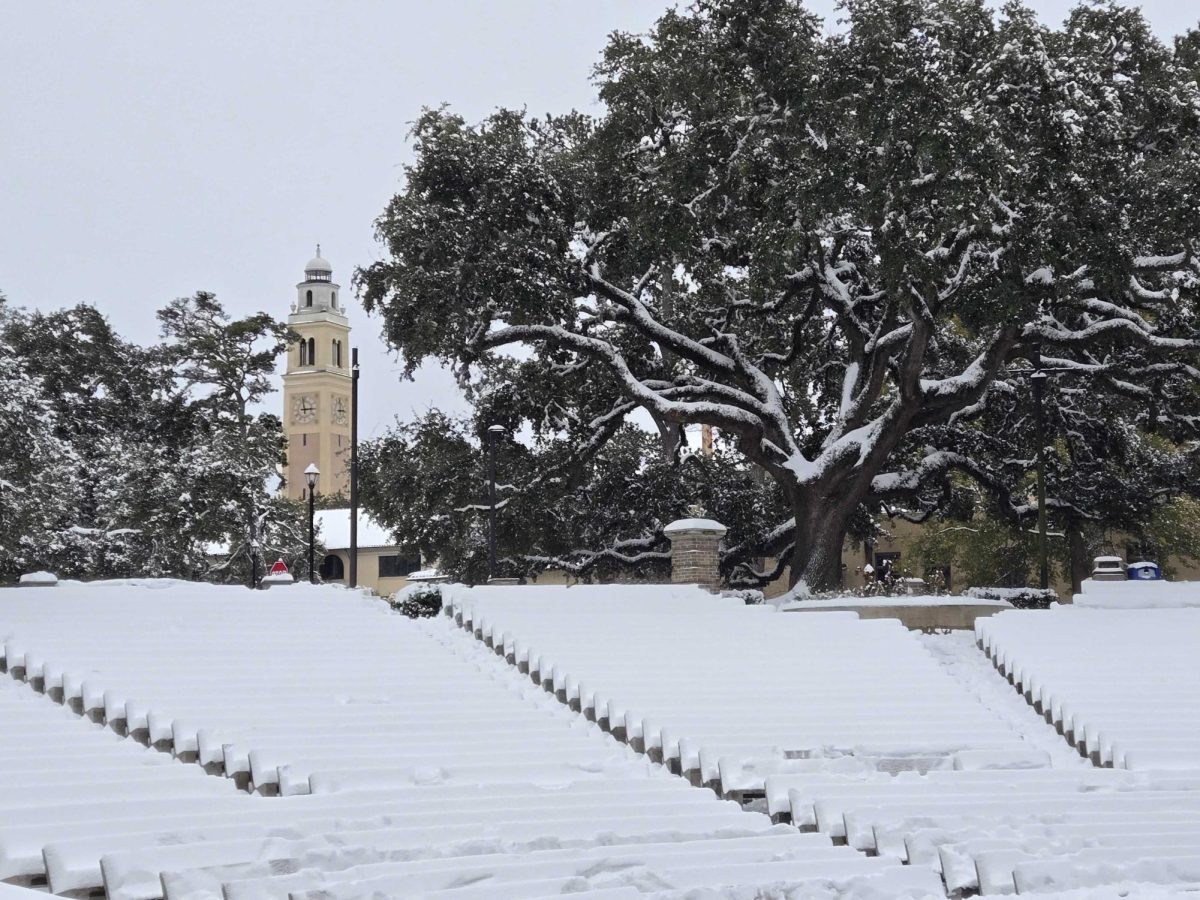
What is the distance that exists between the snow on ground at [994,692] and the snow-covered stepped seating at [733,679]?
432 millimetres

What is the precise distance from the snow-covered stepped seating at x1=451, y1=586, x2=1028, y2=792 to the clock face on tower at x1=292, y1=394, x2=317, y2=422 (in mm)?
89531

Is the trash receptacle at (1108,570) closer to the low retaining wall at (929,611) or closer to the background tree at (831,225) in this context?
the low retaining wall at (929,611)

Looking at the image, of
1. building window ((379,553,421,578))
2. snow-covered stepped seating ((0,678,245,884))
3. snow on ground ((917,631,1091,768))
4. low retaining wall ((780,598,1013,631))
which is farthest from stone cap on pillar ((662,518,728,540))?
building window ((379,553,421,578))

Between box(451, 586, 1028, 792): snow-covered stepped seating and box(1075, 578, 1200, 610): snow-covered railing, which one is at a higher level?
box(1075, 578, 1200, 610): snow-covered railing

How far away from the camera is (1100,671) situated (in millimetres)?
18844

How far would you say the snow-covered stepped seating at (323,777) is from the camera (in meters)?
8.55

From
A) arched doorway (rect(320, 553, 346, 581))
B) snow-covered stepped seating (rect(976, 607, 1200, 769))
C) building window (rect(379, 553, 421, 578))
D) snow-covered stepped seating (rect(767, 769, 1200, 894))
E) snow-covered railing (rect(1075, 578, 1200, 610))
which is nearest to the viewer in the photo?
snow-covered stepped seating (rect(767, 769, 1200, 894))

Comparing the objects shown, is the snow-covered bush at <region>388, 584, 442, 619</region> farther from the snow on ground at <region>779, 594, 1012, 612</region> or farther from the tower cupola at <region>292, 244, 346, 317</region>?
the tower cupola at <region>292, 244, 346, 317</region>

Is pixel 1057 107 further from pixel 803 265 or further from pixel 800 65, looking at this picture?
pixel 803 265

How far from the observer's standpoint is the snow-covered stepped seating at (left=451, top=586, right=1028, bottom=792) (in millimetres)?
14602

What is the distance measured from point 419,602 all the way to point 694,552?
6.28 metres

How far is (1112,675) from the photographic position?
733 inches

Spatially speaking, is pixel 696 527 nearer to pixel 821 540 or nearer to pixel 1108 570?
pixel 821 540

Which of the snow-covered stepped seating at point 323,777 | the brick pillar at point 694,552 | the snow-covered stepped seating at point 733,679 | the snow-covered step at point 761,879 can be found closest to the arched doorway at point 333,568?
the brick pillar at point 694,552
